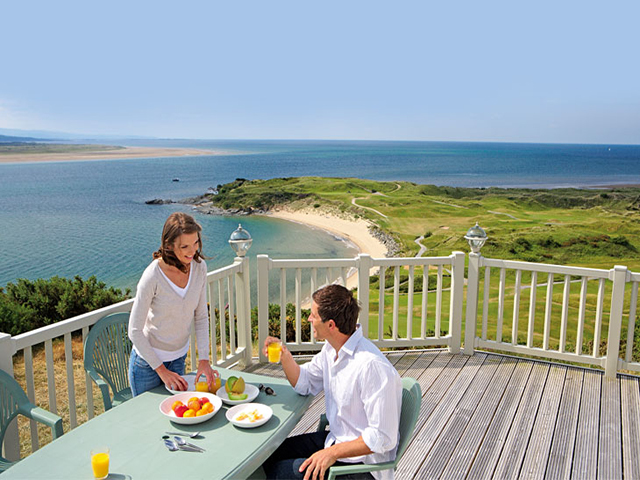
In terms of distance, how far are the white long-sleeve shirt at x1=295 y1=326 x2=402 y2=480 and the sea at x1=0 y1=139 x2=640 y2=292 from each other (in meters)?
11.8

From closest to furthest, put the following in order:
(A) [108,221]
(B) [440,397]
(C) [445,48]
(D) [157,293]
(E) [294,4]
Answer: (D) [157,293] < (B) [440,397] < (E) [294,4] < (A) [108,221] < (C) [445,48]

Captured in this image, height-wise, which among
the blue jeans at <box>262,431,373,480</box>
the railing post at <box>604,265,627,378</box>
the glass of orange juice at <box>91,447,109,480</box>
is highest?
the glass of orange juice at <box>91,447,109,480</box>

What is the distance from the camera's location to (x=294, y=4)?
18.9 m

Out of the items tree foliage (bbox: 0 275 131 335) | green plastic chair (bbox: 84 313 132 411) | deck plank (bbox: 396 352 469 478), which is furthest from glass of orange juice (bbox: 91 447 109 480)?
tree foliage (bbox: 0 275 131 335)

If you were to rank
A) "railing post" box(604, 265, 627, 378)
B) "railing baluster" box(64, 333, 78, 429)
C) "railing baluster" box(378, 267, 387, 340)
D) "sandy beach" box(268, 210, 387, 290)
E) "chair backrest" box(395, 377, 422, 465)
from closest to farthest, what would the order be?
1. "chair backrest" box(395, 377, 422, 465)
2. "railing baluster" box(64, 333, 78, 429)
3. "railing post" box(604, 265, 627, 378)
4. "railing baluster" box(378, 267, 387, 340)
5. "sandy beach" box(268, 210, 387, 290)

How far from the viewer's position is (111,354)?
105 inches

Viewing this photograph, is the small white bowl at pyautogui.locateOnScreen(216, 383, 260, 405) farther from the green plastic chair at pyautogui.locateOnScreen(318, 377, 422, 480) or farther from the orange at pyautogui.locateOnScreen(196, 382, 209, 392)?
the green plastic chair at pyautogui.locateOnScreen(318, 377, 422, 480)

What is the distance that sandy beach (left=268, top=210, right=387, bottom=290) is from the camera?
2393 cm

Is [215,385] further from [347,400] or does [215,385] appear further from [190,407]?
[347,400]

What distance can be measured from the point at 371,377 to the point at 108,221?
106 feet

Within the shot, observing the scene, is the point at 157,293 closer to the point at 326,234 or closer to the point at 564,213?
the point at 326,234

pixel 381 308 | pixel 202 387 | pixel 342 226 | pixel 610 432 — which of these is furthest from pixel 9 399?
pixel 342 226

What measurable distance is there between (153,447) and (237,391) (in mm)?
452

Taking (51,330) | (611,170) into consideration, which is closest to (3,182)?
(51,330)
